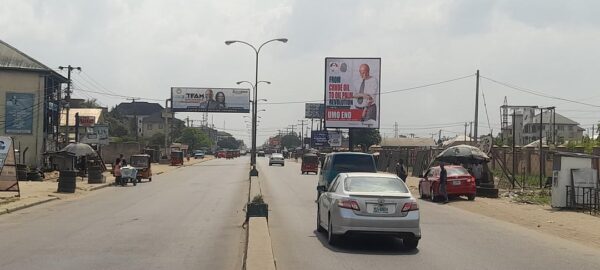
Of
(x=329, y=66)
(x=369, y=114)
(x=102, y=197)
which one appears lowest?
(x=102, y=197)

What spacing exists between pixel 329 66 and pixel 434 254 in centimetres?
3700

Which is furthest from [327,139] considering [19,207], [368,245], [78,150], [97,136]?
[368,245]

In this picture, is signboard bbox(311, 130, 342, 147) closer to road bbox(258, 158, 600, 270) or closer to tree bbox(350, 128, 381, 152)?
tree bbox(350, 128, 381, 152)

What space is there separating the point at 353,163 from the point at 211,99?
64342 mm

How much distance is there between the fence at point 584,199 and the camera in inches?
865

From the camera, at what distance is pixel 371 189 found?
43.2ft

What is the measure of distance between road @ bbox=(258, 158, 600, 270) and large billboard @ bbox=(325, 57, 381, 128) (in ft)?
100

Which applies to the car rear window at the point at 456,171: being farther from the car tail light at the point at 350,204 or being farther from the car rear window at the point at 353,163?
the car tail light at the point at 350,204

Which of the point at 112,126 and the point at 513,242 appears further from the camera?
the point at 112,126

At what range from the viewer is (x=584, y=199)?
22672mm

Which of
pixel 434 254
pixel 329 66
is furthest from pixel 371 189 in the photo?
pixel 329 66

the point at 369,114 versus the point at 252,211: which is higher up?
the point at 369,114

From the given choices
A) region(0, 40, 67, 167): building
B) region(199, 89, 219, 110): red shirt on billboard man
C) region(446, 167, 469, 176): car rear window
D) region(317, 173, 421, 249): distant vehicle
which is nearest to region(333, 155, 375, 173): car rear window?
region(446, 167, 469, 176): car rear window

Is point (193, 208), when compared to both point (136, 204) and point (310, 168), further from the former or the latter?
point (310, 168)
